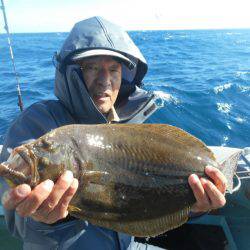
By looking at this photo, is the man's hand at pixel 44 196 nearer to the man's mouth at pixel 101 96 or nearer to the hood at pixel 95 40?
the man's mouth at pixel 101 96

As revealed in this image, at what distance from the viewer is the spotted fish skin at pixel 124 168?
2.61 meters

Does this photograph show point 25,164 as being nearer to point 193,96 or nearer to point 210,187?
point 210,187

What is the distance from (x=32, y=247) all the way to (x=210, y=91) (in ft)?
46.0

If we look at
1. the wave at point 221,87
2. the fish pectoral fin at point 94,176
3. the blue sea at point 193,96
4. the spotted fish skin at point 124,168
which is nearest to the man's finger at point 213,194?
the spotted fish skin at point 124,168

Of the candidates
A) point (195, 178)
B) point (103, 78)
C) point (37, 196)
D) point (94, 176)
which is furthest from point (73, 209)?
point (103, 78)

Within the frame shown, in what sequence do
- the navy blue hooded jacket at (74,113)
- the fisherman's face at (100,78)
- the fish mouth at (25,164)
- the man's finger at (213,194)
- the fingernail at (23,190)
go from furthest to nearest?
the fisherman's face at (100,78) → the navy blue hooded jacket at (74,113) → the man's finger at (213,194) → the fish mouth at (25,164) → the fingernail at (23,190)

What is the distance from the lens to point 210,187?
285 centimetres

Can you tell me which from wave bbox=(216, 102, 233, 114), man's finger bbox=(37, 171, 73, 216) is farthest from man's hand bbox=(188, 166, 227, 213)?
wave bbox=(216, 102, 233, 114)

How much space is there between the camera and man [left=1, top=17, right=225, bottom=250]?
2.62 meters

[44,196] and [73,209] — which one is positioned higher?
[44,196]

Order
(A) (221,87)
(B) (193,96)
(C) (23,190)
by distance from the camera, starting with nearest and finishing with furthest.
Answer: (C) (23,190) < (B) (193,96) < (A) (221,87)

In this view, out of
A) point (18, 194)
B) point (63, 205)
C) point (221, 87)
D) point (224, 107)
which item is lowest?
point (221, 87)

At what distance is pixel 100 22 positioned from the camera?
3814 mm

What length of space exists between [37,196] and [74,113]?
4.63 feet
